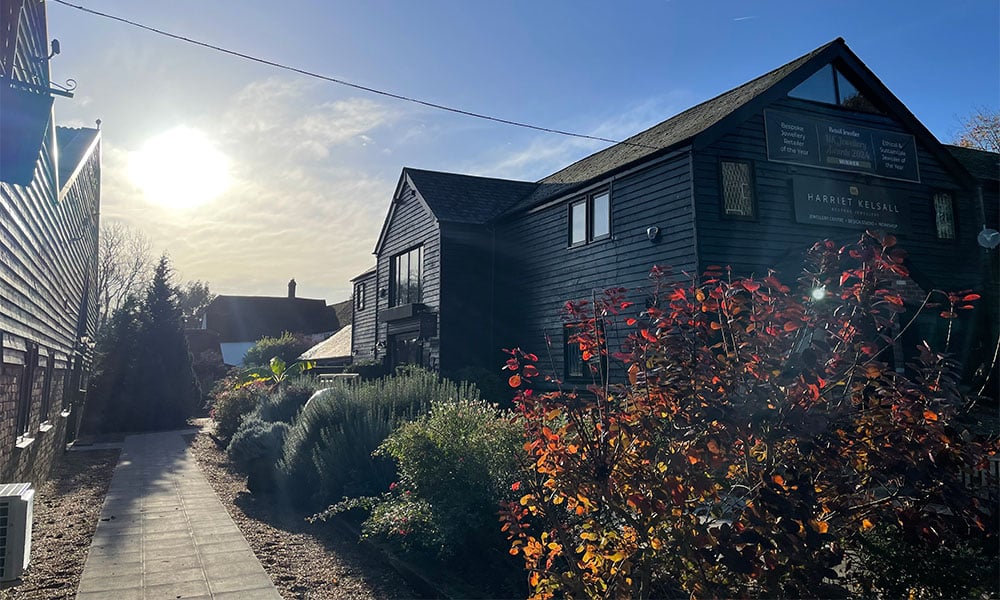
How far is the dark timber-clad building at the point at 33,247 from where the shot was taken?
538 centimetres

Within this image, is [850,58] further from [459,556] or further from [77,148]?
[77,148]

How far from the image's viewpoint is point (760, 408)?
9.38 feet

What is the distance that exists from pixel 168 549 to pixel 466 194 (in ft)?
49.8

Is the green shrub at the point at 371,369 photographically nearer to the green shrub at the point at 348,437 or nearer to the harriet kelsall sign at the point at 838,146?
the green shrub at the point at 348,437

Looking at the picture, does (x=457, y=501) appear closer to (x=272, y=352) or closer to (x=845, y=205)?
(x=845, y=205)

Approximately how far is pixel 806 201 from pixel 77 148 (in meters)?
15.4

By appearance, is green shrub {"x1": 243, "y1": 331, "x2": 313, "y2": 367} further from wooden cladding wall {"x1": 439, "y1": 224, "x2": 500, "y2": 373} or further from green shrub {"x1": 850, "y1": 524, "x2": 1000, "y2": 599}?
green shrub {"x1": 850, "y1": 524, "x2": 1000, "y2": 599}

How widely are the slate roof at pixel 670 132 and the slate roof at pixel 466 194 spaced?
1.82m

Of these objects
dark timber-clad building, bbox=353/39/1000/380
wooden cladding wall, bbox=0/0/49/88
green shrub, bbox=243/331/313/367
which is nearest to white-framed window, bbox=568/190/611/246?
dark timber-clad building, bbox=353/39/1000/380

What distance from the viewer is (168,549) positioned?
6742 mm

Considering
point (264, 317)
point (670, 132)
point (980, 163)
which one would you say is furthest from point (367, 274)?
point (264, 317)

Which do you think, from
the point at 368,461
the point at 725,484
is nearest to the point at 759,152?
the point at 368,461

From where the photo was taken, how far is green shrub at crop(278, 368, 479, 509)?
8.26m

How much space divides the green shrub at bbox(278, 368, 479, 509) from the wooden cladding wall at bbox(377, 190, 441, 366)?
293 inches
